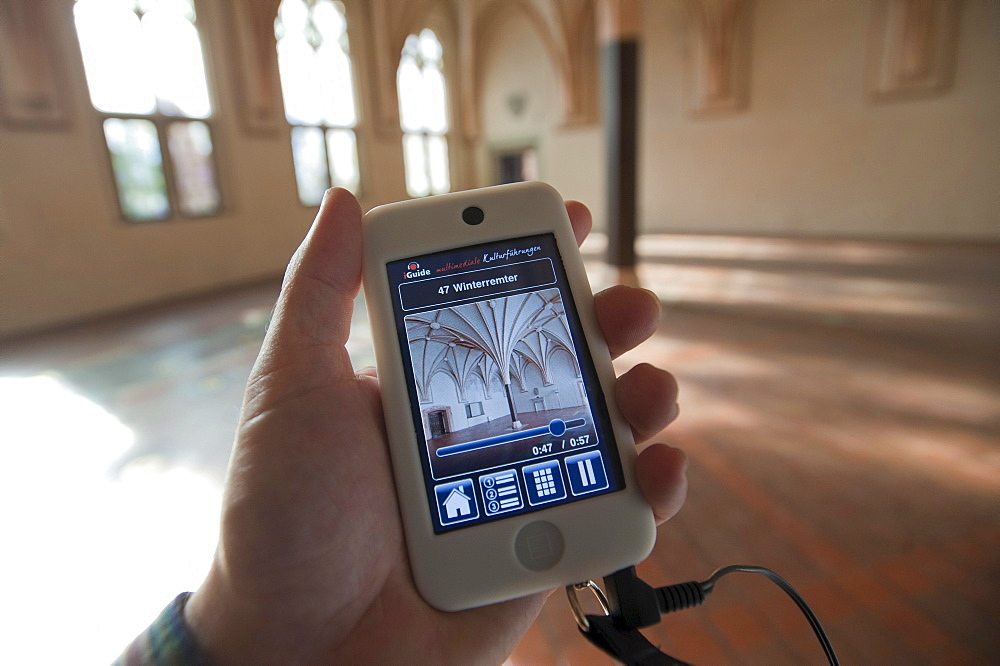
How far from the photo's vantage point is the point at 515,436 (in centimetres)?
76

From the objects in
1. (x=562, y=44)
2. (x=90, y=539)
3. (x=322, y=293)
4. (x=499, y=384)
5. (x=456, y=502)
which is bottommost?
(x=90, y=539)

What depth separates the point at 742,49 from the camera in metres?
8.24

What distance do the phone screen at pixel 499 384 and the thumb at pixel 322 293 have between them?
72mm

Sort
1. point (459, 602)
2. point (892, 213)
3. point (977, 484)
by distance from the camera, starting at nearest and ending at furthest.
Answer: point (459, 602) < point (977, 484) < point (892, 213)

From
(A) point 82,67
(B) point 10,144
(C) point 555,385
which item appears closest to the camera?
(C) point 555,385

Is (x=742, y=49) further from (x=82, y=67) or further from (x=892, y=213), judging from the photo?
→ (x=82, y=67)

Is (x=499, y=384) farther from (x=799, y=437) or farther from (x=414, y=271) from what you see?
(x=799, y=437)

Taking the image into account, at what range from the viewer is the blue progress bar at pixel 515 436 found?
0.75 meters

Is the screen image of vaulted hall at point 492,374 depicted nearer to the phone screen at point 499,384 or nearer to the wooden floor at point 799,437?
the phone screen at point 499,384

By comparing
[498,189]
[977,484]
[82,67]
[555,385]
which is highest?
[82,67]

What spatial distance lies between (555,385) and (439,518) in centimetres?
24

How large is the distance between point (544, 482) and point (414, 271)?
13.9 inches

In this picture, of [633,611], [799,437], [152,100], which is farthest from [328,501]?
[152,100]

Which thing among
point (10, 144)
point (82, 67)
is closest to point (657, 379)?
point (10, 144)
